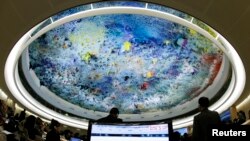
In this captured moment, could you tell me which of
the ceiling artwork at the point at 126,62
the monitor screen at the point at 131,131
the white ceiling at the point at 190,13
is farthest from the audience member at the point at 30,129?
the ceiling artwork at the point at 126,62

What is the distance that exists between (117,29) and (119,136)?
1174cm

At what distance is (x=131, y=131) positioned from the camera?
9.59ft

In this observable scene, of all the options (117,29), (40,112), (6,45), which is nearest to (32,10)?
(6,45)

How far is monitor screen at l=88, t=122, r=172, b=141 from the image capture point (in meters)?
2.84

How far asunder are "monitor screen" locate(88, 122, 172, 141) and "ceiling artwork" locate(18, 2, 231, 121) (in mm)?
9257

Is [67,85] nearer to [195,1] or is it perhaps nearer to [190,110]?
[190,110]

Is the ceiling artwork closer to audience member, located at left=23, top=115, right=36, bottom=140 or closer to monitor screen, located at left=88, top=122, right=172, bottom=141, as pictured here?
audience member, located at left=23, top=115, right=36, bottom=140

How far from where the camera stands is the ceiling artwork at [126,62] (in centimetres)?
1398

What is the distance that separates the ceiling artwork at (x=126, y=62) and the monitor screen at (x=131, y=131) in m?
9.26

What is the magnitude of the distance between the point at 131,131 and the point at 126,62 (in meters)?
14.6

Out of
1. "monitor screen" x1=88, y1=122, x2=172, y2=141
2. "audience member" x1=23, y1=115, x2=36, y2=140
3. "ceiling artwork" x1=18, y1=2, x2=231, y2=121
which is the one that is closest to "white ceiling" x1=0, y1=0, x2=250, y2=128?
"audience member" x1=23, y1=115, x2=36, y2=140

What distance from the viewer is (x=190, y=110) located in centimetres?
1991

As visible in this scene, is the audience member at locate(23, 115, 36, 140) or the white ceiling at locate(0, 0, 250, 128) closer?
the audience member at locate(23, 115, 36, 140)

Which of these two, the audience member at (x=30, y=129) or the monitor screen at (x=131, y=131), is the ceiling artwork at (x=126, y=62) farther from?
the monitor screen at (x=131, y=131)
